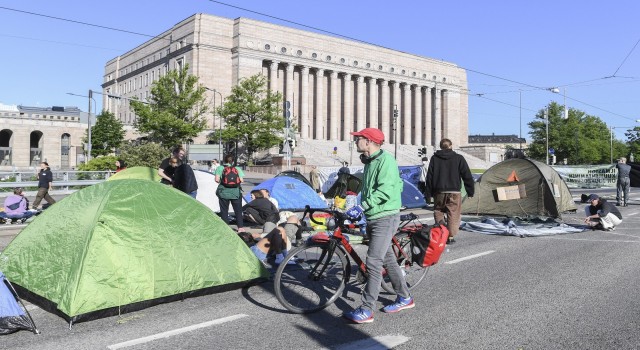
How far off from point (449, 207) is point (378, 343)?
518 cm

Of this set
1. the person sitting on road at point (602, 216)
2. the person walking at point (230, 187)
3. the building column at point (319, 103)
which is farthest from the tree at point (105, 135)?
the person sitting on road at point (602, 216)

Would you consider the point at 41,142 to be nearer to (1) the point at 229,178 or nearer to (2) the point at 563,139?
(2) the point at 563,139

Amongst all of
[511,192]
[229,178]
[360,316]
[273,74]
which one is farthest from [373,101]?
[360,316]

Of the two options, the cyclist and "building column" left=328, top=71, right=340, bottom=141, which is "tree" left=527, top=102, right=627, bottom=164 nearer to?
"building column" left=328, top=71, right=340, bottom=141

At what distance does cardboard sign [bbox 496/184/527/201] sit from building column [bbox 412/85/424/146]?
8131 centimetres

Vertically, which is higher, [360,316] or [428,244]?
[428,244]

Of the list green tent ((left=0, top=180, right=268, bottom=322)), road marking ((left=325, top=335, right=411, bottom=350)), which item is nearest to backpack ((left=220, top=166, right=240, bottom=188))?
green tent ((left=0, top=180, right=268, bottom=322))

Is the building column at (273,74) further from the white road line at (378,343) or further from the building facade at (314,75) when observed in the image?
the white road line at (378,343)

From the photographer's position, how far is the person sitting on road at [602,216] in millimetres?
12414

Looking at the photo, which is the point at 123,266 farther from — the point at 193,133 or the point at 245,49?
the point at 245,49

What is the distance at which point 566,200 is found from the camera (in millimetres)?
15680

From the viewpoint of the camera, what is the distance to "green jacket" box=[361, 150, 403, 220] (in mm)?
5172

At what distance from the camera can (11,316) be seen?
490 centimetres

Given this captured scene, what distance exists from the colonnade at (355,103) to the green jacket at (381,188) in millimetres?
65107
